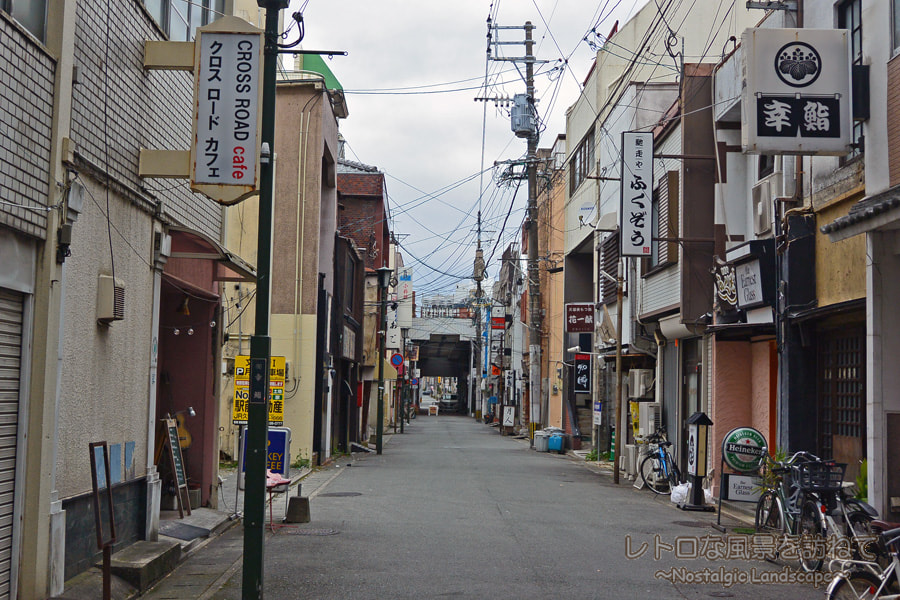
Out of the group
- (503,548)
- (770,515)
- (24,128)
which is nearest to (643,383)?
(770,515)

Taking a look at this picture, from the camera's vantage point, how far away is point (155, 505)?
444 inches

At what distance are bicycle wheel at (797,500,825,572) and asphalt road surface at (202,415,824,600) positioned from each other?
32 centimetres

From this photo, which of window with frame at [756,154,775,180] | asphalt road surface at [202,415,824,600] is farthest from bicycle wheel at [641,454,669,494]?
window with frame at [756,154,775,180]

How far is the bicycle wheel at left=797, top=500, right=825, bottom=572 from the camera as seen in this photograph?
32.0ft

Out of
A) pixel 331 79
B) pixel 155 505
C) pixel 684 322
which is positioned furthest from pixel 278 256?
pixel 155 505

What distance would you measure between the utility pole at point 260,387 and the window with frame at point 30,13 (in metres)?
2.01

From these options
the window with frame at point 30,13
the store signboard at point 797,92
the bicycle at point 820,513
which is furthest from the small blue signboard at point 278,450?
the store signboard at point 797,92

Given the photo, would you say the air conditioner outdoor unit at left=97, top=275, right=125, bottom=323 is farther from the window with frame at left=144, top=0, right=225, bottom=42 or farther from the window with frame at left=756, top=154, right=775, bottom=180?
the window with frame at left=756, top=154, right=775, bottom=180

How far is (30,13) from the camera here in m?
8.20

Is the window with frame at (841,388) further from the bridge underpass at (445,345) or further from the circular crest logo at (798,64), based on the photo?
the bridge underpass at (445,345)

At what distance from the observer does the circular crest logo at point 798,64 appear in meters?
12.2

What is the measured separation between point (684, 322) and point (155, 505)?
1173 cm

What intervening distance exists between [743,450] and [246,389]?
26.8 feet

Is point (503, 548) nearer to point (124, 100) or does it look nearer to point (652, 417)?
point (124, 100)
